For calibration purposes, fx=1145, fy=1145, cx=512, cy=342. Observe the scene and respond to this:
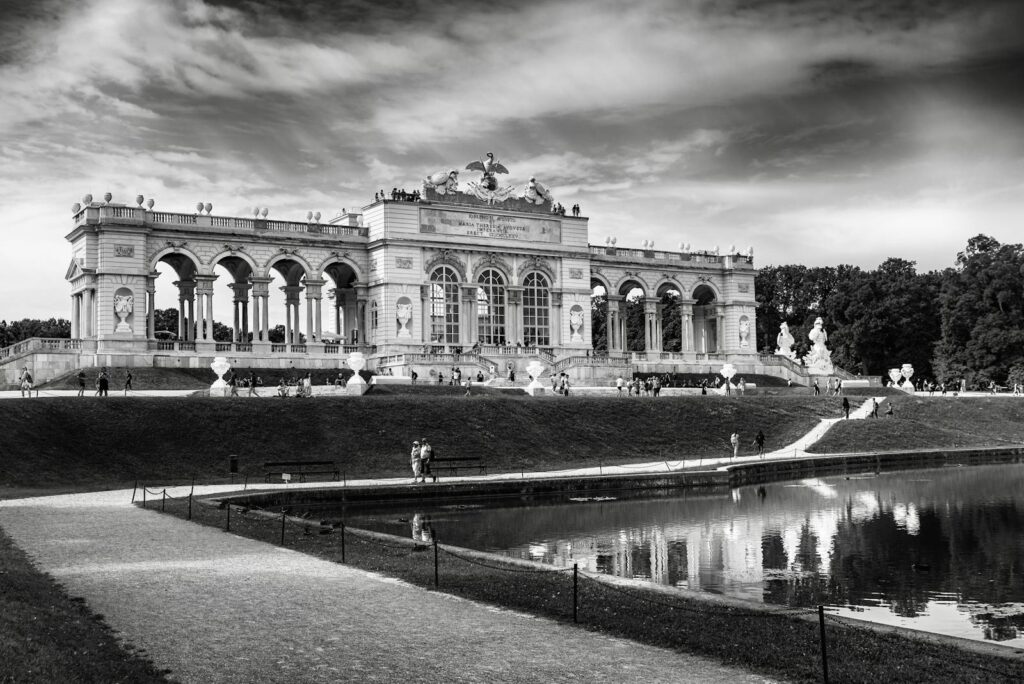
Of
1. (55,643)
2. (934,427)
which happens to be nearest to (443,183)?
(934,427)

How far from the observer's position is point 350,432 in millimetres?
46719

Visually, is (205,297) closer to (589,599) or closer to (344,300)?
(344,300)

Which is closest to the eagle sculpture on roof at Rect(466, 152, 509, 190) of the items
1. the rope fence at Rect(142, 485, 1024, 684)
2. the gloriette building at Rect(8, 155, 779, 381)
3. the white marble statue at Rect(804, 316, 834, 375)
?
the gloriette building at Rect(8, 155, 779, 381)

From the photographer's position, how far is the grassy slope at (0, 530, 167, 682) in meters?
11.4

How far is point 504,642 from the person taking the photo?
1400cm

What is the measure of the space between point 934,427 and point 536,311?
28.4 meters

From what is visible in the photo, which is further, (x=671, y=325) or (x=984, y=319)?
(x=671, y=325)

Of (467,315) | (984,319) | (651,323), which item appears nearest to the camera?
(467,315)

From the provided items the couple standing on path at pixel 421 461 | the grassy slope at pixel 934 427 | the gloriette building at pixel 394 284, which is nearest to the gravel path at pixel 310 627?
the couple standing on path at pixel 421 461

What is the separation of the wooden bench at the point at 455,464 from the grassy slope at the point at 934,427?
56.8ft

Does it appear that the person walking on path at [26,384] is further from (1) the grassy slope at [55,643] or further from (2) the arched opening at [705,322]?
(2) the arched opening at [705,322]

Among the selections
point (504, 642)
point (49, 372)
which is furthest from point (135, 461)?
point (504, 642)

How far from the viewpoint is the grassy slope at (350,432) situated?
40.3 metres

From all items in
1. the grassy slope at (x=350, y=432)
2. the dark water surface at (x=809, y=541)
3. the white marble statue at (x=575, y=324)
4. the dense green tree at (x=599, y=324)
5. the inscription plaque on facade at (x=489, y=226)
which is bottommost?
the dark water surface at (x=809, y=541)
